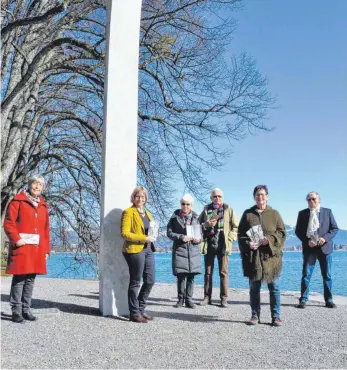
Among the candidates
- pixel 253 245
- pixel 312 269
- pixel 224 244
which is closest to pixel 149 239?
pixel 253 245

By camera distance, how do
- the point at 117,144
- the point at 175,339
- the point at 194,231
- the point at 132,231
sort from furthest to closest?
the point at 194,231 → the point at 117,144 → the point at 132,231 → the point at 175,339

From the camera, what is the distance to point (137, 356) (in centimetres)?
448

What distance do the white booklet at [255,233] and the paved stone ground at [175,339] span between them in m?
1.05

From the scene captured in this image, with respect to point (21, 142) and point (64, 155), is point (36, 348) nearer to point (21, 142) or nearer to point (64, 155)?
point (21, 142)

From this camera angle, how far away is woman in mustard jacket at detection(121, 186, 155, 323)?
6.13 metres

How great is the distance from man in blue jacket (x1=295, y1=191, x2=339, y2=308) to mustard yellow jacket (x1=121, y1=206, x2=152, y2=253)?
272 cm

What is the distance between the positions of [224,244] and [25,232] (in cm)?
296

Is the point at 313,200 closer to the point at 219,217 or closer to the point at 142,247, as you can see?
the point at 219,217

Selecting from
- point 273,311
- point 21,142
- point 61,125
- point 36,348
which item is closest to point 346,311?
point 273,311

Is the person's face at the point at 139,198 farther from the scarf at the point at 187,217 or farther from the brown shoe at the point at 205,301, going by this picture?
the brown shoe at the point at 205,301

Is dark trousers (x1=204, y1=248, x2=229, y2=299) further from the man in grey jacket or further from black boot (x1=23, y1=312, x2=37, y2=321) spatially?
black boot (x1=23, y1=312, x2=37, y2=321)

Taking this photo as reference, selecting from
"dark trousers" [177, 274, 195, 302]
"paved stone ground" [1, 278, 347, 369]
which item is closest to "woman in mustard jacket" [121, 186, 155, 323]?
"paved stone ground" [1, 278, 347, 369]

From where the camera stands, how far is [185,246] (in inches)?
283

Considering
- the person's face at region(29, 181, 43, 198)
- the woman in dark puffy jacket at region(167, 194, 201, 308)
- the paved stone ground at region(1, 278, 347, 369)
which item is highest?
the person's face at region(29, 181, 43, 198)
